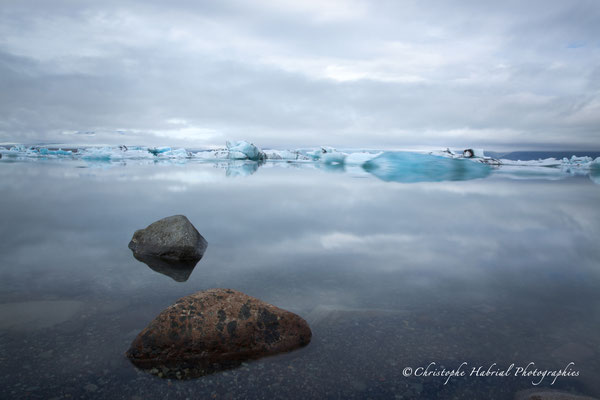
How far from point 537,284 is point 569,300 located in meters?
0.41

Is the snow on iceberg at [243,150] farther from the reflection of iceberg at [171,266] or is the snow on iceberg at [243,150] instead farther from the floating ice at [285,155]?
the reflection of iceberg at [171,266]

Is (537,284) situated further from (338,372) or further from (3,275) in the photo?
(3,275)

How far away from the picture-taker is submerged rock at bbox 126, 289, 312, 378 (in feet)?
7.40

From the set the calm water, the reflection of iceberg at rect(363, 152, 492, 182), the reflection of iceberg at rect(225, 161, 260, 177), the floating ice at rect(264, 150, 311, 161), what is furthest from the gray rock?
the floating ice at rect(264, 150, 311, 161)

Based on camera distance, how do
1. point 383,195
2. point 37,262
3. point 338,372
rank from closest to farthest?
point 338,372 → point 37,262 → point 383,195

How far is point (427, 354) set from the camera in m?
2.36

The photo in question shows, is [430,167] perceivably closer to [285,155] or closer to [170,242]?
[170,242]

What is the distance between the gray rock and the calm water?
0.20m

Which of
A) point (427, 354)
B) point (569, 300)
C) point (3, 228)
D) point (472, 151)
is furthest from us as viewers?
point (472, 151)

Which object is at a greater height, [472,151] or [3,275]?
[472,151]

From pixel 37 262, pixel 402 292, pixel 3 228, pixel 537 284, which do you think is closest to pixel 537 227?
pixel 537 284

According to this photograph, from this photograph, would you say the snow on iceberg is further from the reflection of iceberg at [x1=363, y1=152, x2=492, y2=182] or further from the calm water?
the calm water

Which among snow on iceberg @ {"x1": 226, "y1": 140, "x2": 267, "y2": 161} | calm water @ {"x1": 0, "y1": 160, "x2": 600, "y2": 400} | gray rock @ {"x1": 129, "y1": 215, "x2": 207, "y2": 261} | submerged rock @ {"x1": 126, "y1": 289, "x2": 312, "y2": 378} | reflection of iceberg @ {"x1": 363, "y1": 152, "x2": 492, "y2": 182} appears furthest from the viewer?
snow on iceberg @ {"x1": 226, "y1": 140, "x2": 267, "y2": 161}

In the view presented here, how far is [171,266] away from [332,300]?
2.06 metres
